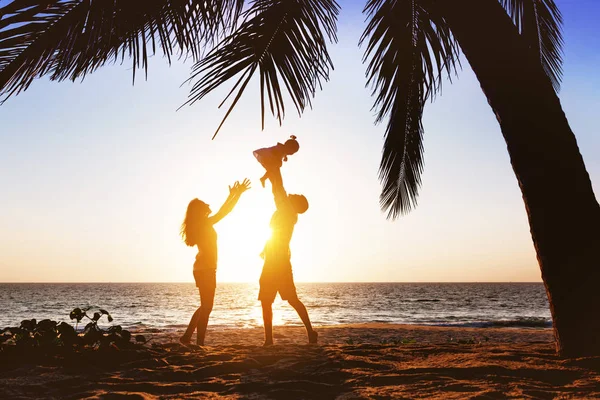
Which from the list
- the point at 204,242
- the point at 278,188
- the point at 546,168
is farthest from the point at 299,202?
the point at 546,168

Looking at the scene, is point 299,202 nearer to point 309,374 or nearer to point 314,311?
point 309,374

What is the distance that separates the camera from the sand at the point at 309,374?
312 cm

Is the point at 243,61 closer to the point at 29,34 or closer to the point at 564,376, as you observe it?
the point at 29,34

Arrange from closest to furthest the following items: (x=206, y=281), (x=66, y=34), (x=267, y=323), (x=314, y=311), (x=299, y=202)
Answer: (x=66, y=34)
(x=267, y=323)
(x=206, y=281)
(x=299, y=202)
(x=314, y=311)

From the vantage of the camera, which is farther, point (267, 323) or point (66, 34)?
point (267, 323)

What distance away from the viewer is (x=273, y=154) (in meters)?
5.23

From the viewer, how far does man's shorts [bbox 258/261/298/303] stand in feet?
17.4

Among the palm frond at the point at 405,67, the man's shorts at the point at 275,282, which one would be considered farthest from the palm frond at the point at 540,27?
the man's shorts at the point at 275,282

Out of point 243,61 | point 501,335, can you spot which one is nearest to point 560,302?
point 243,61

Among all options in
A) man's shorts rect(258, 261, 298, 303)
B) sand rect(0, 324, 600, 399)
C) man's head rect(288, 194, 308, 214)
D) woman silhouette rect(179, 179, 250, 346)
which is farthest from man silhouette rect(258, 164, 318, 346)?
sand rect(0, 324, 600, 399)

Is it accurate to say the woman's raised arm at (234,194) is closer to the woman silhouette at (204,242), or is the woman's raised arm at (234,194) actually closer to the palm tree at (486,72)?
the woman silhouette at (204,242)

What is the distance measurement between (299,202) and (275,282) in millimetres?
924

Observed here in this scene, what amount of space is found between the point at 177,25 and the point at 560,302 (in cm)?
342

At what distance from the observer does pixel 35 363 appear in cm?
418
